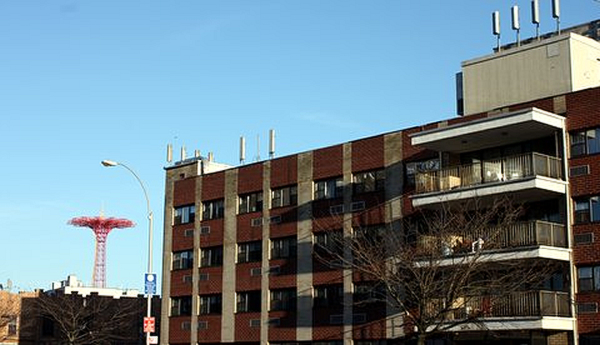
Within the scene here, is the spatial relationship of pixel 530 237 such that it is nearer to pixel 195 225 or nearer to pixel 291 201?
pixel 291 201

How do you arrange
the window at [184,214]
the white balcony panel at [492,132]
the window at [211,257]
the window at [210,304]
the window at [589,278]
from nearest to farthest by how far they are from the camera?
the window at [589,278]
the white balcony panel at [492,132]
the window at [210,304]
the window at [211,257]
the window at [184,214]

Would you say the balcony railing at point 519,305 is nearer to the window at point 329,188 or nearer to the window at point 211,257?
the window at point 329,188

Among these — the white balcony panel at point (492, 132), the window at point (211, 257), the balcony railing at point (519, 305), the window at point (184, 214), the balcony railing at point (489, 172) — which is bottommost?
the balcony railing at point (519, 305)

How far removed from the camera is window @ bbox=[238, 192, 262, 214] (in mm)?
55562

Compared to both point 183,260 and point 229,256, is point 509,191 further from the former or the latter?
point 183,260

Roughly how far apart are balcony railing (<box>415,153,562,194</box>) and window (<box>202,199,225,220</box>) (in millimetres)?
17789

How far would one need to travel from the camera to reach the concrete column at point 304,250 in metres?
50.9

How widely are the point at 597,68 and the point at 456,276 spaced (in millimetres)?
14663

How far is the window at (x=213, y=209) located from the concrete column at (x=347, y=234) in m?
10.9

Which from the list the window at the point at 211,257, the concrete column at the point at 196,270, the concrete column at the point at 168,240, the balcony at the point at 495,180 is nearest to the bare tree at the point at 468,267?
the balcony at the point at 495,180

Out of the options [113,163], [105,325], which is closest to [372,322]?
[113,163]

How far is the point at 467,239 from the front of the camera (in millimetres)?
40500

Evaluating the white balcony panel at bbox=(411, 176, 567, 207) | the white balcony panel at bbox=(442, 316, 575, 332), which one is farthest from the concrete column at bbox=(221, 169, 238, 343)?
the white balcony panel at bbox=(442, 316, 575, 332)

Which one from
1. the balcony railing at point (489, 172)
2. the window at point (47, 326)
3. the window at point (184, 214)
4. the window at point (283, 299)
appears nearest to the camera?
the balcony railing at point (489, 172)
